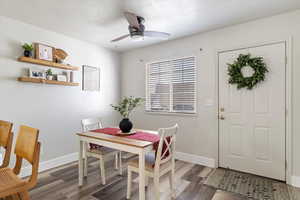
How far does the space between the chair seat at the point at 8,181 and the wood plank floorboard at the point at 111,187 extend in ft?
2.66

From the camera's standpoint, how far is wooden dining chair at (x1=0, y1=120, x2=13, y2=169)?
1.60m

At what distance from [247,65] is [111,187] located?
2803 millimetres

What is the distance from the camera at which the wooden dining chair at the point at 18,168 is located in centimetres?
126

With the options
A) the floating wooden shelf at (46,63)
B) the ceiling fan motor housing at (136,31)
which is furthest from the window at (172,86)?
the floating wooden shelf at (46,63)

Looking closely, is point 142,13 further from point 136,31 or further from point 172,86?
point 172,86

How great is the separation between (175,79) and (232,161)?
188cm

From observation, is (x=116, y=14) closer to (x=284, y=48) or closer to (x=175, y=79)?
(x=175, y=79)

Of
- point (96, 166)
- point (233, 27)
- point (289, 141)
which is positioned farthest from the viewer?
point (96, 166)

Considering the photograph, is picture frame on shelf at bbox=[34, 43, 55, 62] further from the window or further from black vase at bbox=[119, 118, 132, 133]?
the window

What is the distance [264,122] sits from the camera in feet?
8.38

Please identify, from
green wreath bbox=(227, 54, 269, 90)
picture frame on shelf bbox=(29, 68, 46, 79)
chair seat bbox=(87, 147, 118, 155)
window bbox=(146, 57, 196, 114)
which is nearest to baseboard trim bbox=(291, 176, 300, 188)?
green wreath bbox=(227, 54, 269, 90)

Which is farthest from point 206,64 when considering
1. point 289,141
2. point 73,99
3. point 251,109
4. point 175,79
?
point 73,99

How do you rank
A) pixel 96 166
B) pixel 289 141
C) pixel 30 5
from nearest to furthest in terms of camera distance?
pixel 30 5 → pixel 289 141 → pixel 96 166

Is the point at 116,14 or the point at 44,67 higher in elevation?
the point at 116,14
